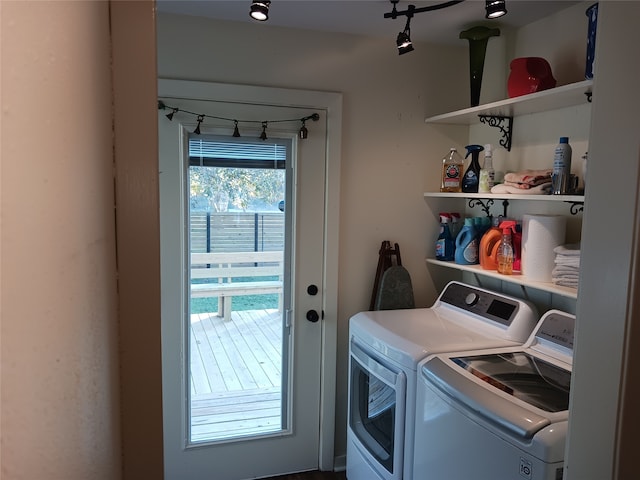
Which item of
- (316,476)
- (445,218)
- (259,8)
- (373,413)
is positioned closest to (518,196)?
(445,218)

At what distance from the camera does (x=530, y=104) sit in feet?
6.68

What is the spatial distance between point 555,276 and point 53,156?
189cm

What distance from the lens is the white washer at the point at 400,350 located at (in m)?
1.91

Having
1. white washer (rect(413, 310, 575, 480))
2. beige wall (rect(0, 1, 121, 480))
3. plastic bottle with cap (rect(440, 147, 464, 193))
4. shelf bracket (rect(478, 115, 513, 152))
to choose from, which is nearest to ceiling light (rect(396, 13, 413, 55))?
shelf bracket (rect(478, 115, 513, 152))

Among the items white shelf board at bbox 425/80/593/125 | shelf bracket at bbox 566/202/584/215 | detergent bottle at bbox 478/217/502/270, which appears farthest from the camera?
detergent bottle at bbox 478/217/502/270

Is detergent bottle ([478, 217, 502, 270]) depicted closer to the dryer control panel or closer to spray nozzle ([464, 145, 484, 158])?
the dryer control panel

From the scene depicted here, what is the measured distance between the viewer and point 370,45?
2.48 metres

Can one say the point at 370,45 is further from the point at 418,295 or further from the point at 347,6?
the point at 418,295

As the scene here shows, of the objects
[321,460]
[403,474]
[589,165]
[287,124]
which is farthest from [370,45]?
[321,460]

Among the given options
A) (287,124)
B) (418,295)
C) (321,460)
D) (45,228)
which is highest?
(287,124)

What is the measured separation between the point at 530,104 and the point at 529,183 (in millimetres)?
339

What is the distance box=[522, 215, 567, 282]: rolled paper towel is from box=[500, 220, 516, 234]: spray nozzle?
0.17 m

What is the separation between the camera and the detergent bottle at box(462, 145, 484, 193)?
240 centimetres

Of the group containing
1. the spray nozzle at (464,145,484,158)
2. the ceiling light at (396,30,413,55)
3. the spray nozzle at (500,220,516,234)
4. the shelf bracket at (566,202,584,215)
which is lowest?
the spray nozzle at (500,220,516,234)
